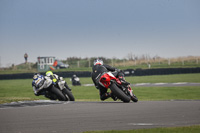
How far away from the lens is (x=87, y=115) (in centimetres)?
757

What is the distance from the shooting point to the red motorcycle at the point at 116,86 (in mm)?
10023

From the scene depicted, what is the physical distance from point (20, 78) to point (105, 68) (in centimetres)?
3697

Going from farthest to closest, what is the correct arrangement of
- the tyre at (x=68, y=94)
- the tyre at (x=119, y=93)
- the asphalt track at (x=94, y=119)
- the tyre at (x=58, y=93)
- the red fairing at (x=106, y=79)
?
1. the tyre at (x=68, y=94)
2. the tyre at (x=58, y=93)
3. the red fairing at (x=106, y=79)
4. the tyre at (x=119, y=93)
5. the asphalt track at (x=94, y=119)

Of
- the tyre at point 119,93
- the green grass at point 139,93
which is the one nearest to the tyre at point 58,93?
the green grass at point 139,93

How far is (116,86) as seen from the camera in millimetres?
10125

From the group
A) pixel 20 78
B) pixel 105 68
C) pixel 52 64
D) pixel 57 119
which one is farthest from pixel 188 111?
pixel 52 64

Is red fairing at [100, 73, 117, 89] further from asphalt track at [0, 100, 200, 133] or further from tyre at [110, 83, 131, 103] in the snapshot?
asphalt track at [0, 100, 200, 133]

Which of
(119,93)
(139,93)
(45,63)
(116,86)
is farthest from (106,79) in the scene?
(45,63)

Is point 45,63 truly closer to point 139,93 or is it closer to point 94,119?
point 139,93

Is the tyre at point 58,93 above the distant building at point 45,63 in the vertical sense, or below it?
below

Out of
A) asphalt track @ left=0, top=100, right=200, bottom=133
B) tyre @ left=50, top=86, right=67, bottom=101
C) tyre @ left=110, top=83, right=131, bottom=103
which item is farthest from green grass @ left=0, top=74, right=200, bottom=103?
asphalt track @ left=0, top=100, right=200, bottom=133

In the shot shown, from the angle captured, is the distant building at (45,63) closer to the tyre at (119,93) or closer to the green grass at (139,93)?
the green grass at (139,93)

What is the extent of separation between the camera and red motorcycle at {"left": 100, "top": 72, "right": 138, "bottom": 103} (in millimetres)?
10023

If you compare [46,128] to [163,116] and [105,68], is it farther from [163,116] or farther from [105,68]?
[105,68]
